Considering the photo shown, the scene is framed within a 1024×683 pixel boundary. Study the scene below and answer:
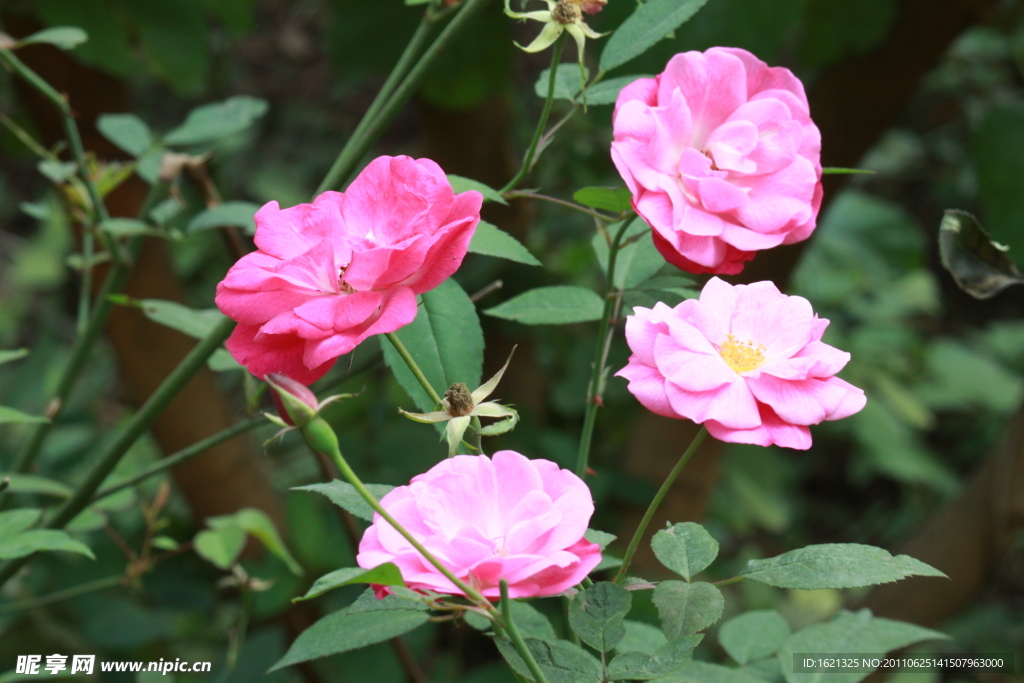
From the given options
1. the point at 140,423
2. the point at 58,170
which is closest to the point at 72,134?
the point at 58,170

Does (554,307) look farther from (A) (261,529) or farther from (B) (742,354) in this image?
(A) (261,529)

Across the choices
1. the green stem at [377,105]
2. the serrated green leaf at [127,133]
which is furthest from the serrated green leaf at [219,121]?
the green stem at [377,105]

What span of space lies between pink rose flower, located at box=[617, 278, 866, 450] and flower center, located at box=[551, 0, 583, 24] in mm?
128

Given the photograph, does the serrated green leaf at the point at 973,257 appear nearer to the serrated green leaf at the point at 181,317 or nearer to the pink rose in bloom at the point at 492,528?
the pink rose in bloom at the point at 492,528

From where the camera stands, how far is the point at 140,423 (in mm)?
428

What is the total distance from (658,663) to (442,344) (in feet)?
0.52

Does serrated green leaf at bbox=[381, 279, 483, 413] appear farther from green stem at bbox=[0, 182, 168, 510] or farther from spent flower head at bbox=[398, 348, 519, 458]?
green stem at bbox=[0, 182, 168, 510]

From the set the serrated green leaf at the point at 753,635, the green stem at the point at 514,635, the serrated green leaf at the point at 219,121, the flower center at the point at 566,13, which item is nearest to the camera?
the green stem at the point at 514,635

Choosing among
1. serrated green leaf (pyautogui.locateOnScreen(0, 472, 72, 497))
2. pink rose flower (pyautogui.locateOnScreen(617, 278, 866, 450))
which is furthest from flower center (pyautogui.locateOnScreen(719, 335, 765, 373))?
serrated green leaf (pyautogui.locateOnScreen(0, 472, 72, 497))

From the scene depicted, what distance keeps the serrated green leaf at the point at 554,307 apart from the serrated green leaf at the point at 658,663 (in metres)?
0.17

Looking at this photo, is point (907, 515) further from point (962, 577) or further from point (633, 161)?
point (633, 161)

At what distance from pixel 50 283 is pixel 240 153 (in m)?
0.52

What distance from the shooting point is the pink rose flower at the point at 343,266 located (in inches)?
11.2

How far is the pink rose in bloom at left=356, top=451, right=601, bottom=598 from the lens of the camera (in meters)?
0.25
